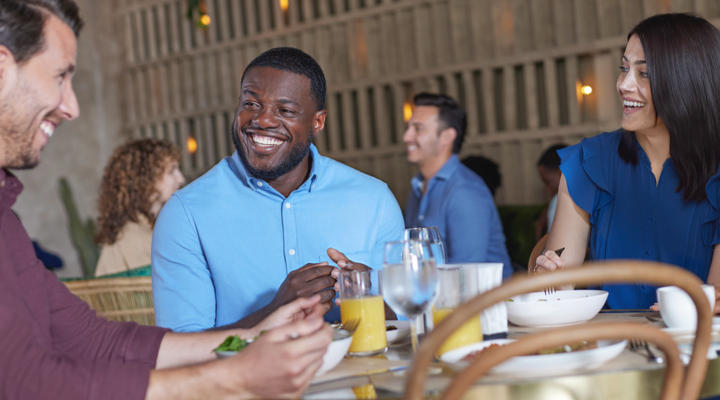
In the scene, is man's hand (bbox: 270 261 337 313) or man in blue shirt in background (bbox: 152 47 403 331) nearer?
man's hand (bbox: 270 261 337 313)

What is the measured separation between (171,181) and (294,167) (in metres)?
1.80

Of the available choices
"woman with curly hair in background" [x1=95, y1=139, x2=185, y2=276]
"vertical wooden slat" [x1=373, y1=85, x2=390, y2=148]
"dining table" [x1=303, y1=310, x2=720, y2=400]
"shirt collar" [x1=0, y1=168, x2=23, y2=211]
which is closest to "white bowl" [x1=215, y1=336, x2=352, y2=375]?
"dining table" [x1=303, y1=310, x2=720, y2=400]

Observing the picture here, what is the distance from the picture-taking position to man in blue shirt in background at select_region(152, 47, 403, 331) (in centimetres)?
174

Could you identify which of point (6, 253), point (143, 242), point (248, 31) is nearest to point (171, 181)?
point (143, 242)

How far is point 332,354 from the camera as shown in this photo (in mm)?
1083

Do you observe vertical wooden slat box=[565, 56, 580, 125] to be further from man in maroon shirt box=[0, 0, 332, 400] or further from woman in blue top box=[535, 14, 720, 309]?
man in maroon shirt box=[0, 0, 332, 400]

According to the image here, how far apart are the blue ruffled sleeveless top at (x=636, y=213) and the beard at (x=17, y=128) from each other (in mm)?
1450

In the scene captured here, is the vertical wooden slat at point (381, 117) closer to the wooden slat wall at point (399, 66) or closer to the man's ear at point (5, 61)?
the wooden slat wall at point (399, 66)

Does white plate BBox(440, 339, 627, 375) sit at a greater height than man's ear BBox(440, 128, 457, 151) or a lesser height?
lesser

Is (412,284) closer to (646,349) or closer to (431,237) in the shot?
(646,349)

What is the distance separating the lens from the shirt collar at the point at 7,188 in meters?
1.09

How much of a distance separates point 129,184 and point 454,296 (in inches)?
104

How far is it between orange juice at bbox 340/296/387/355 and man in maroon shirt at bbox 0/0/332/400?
0.24 feet

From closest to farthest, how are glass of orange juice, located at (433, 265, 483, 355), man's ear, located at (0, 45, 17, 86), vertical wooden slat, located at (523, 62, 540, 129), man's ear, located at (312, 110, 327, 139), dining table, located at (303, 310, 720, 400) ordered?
dining table, located at (303, 310, 720, 400) < man's ear, located at (0, 45, 17, 86) < glass of orange juice, located at (433, 265, 483, 355) < man's ear, located at (312, 110, 327, 139) < vertical wooden slat, located at (523, 62, 540, 129)
